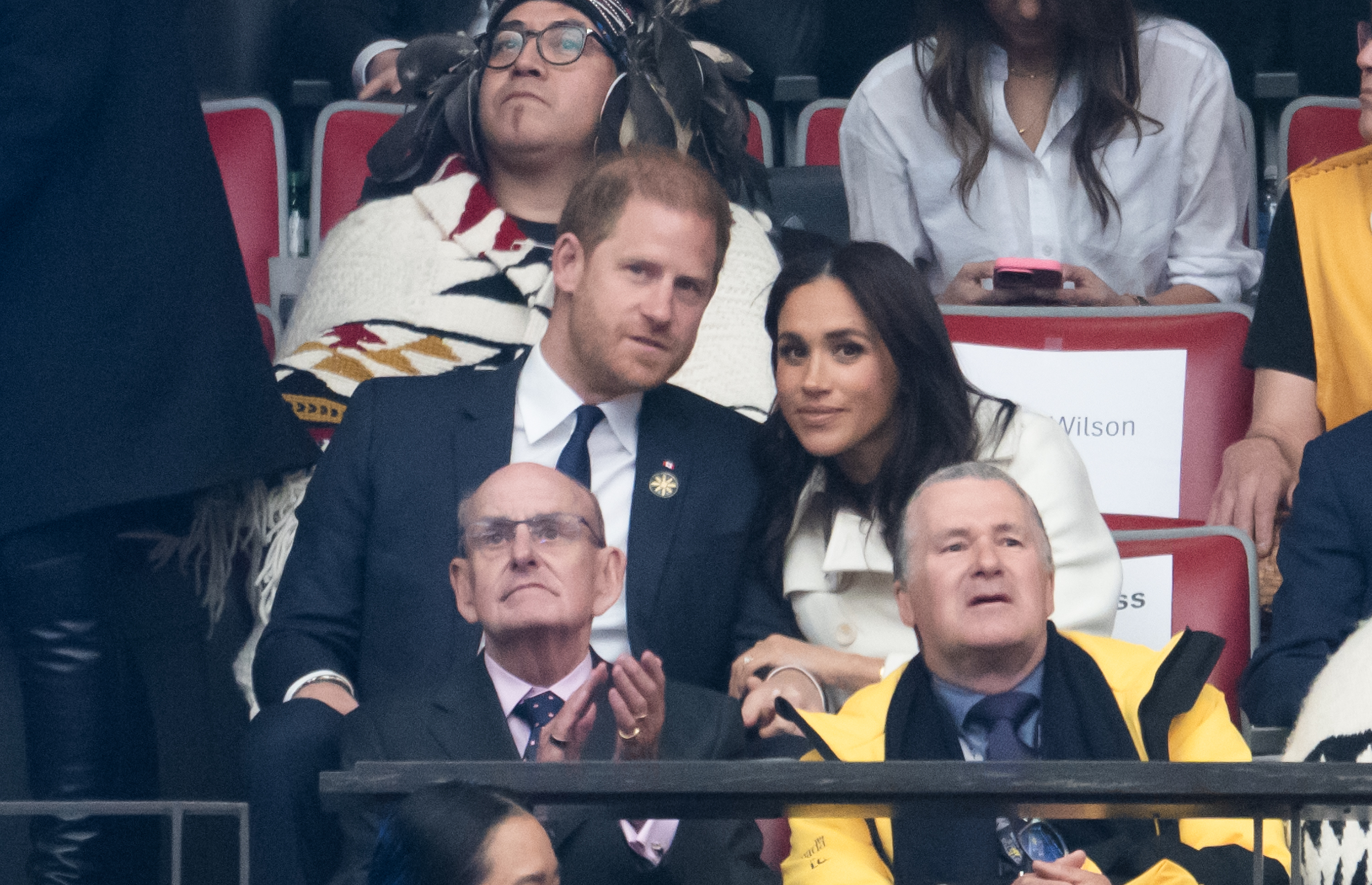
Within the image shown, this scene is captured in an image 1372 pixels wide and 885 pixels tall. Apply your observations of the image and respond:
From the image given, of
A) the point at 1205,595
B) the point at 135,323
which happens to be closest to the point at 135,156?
the point at 135,323

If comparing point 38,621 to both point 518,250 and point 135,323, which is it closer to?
point 135,323

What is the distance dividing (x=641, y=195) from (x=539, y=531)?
64 cm

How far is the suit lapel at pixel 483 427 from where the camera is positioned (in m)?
2.54

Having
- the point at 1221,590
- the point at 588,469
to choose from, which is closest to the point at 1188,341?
the point at 1221,590

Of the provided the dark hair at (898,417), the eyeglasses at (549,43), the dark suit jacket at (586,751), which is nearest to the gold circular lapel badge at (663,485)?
the dark hair at (898,417)

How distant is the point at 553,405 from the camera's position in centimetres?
262

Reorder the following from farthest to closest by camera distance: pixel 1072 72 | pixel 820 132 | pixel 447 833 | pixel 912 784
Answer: pixel 820 132 < pixel 1072 72 < pixel 447 833 < pixel 912 784

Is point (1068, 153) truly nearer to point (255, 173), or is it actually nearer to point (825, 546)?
point (825, 546)

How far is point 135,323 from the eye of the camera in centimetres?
266

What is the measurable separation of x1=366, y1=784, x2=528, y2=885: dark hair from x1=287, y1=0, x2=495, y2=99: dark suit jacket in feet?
9.90

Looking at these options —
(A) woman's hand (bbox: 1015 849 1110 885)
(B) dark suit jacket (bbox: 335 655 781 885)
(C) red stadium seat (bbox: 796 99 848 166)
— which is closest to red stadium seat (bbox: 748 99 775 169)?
(C) red stadium seat (bbox: 796 99 848 166)

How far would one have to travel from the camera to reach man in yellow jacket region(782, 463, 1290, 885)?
1.97 metres

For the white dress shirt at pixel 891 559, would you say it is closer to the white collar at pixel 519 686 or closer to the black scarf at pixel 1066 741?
the black scarf at pixel 1066 741

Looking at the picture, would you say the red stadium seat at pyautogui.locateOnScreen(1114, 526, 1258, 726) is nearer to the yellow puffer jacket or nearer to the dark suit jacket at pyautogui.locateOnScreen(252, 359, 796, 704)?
the yellow puffer jacket
